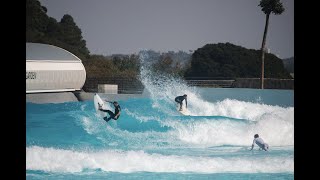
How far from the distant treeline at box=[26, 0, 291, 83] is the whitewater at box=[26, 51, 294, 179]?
123mm

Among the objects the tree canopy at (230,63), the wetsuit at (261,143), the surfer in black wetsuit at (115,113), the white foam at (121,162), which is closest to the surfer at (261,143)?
the wetsuit at (261,143)

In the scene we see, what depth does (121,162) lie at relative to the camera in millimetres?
4402

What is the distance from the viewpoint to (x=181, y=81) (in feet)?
15.2

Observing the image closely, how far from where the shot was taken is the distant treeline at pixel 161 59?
4.55 m

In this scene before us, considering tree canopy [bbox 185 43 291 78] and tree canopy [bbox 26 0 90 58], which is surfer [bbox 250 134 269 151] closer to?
tree canopy [bbox 185 43 291 78]

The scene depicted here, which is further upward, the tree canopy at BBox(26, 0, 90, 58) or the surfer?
the tree canopy at BBox(26, 0, 90, 58)

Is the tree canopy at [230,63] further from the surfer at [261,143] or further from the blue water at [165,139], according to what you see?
the surfer at [261,143]

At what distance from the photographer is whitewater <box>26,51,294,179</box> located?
4402mm

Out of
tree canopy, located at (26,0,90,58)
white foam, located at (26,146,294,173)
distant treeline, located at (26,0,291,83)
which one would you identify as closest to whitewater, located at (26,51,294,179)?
white foam, located at (26,146,294,173)

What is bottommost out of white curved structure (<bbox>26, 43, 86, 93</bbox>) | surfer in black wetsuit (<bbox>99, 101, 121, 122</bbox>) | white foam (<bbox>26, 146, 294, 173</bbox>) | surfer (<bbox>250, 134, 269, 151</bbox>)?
white foam (<bbox>26, 146, 294, 173</bbox>)

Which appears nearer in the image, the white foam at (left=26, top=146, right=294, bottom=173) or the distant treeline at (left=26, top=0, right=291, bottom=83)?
the white foam at (left=26, top=146, right=294, bottom=173)
